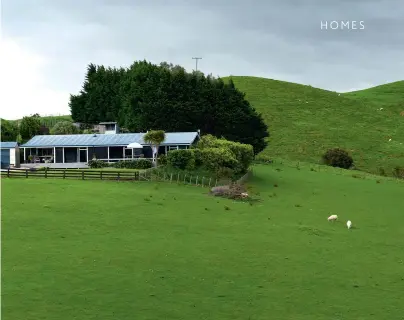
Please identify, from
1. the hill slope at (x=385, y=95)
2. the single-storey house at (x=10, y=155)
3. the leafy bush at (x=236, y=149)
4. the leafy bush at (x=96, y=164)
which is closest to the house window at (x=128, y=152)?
the leafy bush at (x=96, y=164)

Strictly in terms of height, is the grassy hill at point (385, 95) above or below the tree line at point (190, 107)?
above

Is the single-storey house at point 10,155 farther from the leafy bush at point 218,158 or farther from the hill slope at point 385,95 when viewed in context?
the hill slope at point 385,95

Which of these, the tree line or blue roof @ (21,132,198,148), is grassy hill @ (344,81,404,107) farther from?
blue roof @ (21,132,198,148)

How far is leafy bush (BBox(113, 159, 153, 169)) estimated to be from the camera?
62.9m

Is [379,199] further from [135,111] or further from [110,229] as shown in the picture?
[135,111]

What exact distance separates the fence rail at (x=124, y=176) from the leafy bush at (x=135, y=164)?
10006 millimetres

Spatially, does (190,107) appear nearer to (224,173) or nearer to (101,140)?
(101,140)

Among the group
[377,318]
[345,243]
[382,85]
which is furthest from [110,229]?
[382,85]

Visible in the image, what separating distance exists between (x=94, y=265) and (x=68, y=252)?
2359mm

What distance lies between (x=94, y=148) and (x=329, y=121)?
67.4 m

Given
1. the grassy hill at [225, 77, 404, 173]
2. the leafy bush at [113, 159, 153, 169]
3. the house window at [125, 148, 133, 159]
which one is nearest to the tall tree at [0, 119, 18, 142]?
the house window at [125, 148, 133, 159]

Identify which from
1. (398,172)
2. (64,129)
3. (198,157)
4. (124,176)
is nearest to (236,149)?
(198,157)

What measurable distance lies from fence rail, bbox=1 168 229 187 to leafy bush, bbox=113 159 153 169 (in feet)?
32.8

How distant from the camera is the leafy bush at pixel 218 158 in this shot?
51.8 metres
